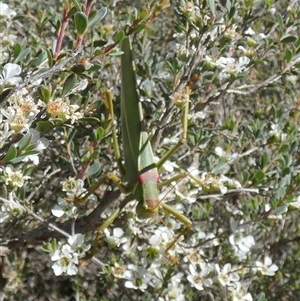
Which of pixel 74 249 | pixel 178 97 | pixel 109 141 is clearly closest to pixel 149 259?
pixel 74 249

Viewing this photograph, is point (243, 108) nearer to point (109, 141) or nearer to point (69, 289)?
point (109, 141)

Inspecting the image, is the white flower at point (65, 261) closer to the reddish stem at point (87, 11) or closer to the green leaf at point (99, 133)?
the green leaf at point (99, 133)

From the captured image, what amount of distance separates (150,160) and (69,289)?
1577 mm

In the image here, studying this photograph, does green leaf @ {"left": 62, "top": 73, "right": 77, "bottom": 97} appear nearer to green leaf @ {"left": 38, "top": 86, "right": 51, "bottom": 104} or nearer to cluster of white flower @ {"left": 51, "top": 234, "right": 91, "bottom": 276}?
green leaf @ {"left": 38, "top": 86, "right": 51, "bottom": 104}

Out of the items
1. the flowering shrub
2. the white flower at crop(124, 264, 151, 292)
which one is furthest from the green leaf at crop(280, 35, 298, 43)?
the white flower at crop(124, 264, 151, 292)

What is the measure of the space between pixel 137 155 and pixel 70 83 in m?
0.77

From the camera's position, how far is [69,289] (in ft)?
10.2

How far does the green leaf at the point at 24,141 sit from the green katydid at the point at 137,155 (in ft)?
2.58

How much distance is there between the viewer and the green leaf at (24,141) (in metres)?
1.02

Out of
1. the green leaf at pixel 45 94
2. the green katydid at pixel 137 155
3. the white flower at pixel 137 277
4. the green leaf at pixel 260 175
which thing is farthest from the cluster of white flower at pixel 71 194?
the green leaf at pixel 45 94

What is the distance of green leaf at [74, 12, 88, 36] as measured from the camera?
1.02 metres

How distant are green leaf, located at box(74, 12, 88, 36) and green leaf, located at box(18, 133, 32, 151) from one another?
240 millimetres

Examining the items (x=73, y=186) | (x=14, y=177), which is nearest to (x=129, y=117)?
(x=73, y=186)

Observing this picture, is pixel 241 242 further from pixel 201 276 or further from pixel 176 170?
pixel 176 170
